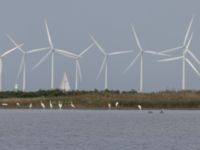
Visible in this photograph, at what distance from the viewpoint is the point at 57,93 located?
139625 millimetres

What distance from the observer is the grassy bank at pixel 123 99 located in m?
122

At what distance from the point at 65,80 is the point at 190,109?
4673 cm

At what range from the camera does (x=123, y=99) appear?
125438 mm

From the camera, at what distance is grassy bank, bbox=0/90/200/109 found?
122 meters
